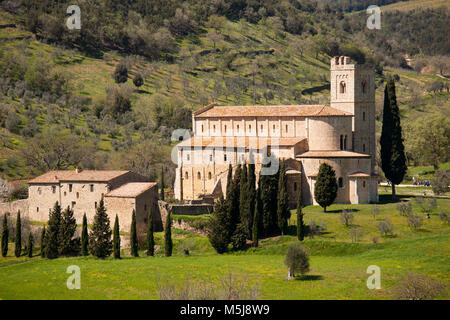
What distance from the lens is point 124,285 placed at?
3944 centimetres

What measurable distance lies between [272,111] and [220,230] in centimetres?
2013

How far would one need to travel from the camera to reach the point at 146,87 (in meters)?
120

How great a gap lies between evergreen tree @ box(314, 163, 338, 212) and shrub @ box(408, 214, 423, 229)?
7.21 meters

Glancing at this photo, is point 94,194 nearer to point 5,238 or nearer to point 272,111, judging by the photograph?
point 5,238

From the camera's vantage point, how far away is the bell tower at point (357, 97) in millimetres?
65438

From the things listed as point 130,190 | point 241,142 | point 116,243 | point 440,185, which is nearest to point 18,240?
point 116,243

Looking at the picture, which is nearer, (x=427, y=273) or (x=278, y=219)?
(x=427, y=273)

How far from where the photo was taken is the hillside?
83.0 meters

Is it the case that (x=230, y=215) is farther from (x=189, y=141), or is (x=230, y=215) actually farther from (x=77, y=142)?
(x=77, y=142)

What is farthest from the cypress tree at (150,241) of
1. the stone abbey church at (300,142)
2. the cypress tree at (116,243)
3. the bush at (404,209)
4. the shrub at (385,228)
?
the bush at (404,209)

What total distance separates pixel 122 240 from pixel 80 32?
8619 centimetres

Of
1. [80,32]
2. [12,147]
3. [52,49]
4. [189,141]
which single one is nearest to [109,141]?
[12,147]

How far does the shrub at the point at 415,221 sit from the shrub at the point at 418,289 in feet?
48.8

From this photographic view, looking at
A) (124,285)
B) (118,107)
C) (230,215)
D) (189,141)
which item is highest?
(118,107)
